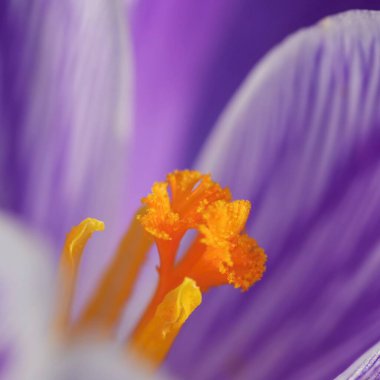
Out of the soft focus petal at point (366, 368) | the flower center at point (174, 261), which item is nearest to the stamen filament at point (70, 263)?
the flower center at point (174, 261)

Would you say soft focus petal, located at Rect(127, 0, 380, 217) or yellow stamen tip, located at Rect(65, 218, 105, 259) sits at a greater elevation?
soft focus petal, located at Rect(127, 0, 380, 217)

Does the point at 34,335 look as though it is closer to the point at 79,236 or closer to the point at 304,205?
the point at 79,236

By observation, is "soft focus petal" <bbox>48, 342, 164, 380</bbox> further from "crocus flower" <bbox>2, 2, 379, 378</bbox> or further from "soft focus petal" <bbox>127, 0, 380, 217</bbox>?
"soft focus petal" <bbox>127, 0, 380, 217</bbox>

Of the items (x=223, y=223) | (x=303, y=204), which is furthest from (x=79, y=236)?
(x=303, y=204)

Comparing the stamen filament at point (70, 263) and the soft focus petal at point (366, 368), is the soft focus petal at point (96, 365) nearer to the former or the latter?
the stamen filament at point (70, 263)

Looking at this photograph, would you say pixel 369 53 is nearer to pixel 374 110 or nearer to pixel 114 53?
pixel 374 110

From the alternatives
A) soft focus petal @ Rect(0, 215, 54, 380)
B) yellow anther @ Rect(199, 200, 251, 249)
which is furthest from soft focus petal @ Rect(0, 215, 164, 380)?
yellow anther @ Rect(199, 200, 251, 249)
